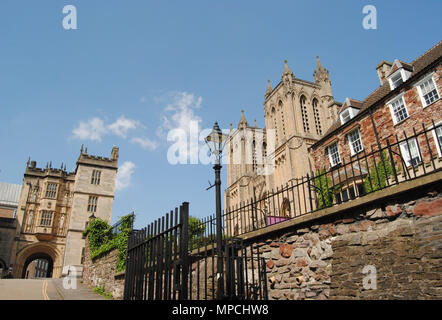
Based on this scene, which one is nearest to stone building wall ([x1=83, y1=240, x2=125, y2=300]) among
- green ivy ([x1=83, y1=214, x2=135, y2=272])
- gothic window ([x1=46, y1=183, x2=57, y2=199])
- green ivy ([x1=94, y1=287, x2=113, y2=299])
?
green ivy ([x1=94, y1=287, x2=113, y2=299])

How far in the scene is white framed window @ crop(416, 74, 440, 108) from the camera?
15.2 m

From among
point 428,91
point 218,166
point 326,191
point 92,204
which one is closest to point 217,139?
point 218,166

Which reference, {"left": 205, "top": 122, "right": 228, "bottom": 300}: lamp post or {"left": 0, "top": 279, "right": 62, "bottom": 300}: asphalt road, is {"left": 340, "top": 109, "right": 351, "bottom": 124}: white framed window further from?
{"left": 0, "top": 279, "right": 62, "bottom": 300}: asphalt road

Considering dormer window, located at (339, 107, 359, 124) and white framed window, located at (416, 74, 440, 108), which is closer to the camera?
white framed window, located at (416, 74, 440, 108)

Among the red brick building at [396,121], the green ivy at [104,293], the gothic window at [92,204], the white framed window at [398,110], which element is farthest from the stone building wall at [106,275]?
the gothic window at [92,204]

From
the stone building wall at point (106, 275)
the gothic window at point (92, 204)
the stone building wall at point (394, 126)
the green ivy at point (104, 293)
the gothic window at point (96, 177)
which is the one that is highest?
the gothic window at point (96, 177)

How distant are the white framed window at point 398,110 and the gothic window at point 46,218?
1825 inches

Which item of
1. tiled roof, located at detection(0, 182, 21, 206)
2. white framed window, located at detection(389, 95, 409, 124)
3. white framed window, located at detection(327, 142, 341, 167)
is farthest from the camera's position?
tiled roof, located at detection(0, 182, 21, 206)

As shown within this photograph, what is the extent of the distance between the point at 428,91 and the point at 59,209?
48.5 metres

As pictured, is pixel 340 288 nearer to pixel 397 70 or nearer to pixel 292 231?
pixel 292 231

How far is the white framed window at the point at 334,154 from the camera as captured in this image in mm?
20891

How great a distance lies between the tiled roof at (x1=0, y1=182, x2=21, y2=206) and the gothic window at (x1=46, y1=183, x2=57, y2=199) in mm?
20735

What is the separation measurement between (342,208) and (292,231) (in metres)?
1.31

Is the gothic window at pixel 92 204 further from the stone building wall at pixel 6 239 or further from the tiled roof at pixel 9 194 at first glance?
the tiled roof at pixel 9 194
